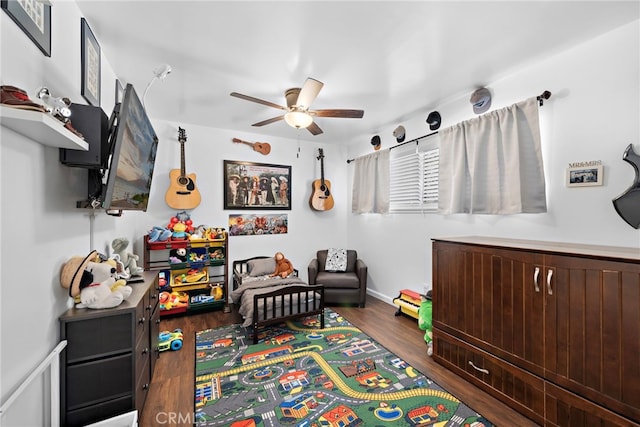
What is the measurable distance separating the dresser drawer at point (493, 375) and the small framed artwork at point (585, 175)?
1413 mm

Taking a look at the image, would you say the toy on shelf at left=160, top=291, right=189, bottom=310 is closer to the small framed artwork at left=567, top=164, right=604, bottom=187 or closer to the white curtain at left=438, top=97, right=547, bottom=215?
the white curtain at left=438, top=97, right=547, bottom=215

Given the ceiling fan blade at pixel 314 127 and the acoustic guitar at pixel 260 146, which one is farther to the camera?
the acoustic guitar at pixel 260 146

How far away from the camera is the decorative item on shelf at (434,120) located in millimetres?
3045

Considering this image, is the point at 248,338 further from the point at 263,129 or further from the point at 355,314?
the point at 263,129

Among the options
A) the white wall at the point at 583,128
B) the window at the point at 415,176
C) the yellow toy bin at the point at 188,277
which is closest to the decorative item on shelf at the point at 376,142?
the window at the point at 415,176

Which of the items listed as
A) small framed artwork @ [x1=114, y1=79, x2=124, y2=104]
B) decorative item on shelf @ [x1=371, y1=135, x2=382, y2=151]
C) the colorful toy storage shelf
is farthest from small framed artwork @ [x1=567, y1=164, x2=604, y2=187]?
small framed artwork @ [x1=114, y1=79, x2=124, y2=104]

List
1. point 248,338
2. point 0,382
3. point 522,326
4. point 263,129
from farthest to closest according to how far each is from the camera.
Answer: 1. point 263,129
2. point 248,338
3. point 522,326
4. point 0,382

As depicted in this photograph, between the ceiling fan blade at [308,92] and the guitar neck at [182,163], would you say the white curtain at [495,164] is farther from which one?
the guitar neck at [182,163]

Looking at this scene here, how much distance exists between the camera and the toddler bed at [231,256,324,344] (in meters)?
2.75

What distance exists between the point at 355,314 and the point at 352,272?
72 centimetres

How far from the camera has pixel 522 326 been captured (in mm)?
1781

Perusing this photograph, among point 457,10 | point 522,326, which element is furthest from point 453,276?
point 457,10

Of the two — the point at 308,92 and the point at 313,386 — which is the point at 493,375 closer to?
the point at 313,386

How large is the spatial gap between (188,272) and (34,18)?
2970 mm
